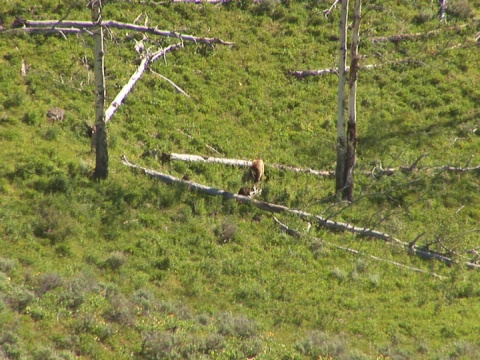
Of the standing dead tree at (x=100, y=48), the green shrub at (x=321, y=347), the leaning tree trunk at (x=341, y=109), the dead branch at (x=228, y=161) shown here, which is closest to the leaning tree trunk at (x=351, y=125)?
the leaning tree trunk at (x=341, y=109)

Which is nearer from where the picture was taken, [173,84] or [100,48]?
[100,48]

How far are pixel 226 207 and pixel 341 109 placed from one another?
428 cm

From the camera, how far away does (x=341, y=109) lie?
18.3 metres

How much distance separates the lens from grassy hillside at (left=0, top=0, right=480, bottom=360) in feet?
40.4

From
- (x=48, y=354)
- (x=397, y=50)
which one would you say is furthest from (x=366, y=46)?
(x=48, y=354)

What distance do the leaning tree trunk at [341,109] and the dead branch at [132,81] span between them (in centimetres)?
530

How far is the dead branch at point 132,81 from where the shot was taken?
62.8 feet

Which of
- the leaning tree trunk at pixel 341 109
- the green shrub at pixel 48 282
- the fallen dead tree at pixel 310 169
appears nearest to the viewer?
the green shrub at pixel 48 282

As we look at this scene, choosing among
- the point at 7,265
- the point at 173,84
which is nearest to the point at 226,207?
the point at 173,84

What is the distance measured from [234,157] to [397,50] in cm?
1067

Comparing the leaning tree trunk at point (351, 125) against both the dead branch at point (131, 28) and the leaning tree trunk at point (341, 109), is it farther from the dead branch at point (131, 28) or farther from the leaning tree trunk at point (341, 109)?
the dead branch at point (131, 28)

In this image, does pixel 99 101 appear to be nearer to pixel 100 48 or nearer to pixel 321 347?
→ pixel 100 48

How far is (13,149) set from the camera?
16000 millimetres

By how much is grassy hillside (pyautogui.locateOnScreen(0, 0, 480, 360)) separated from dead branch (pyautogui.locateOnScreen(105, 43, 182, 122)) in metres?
0.25
